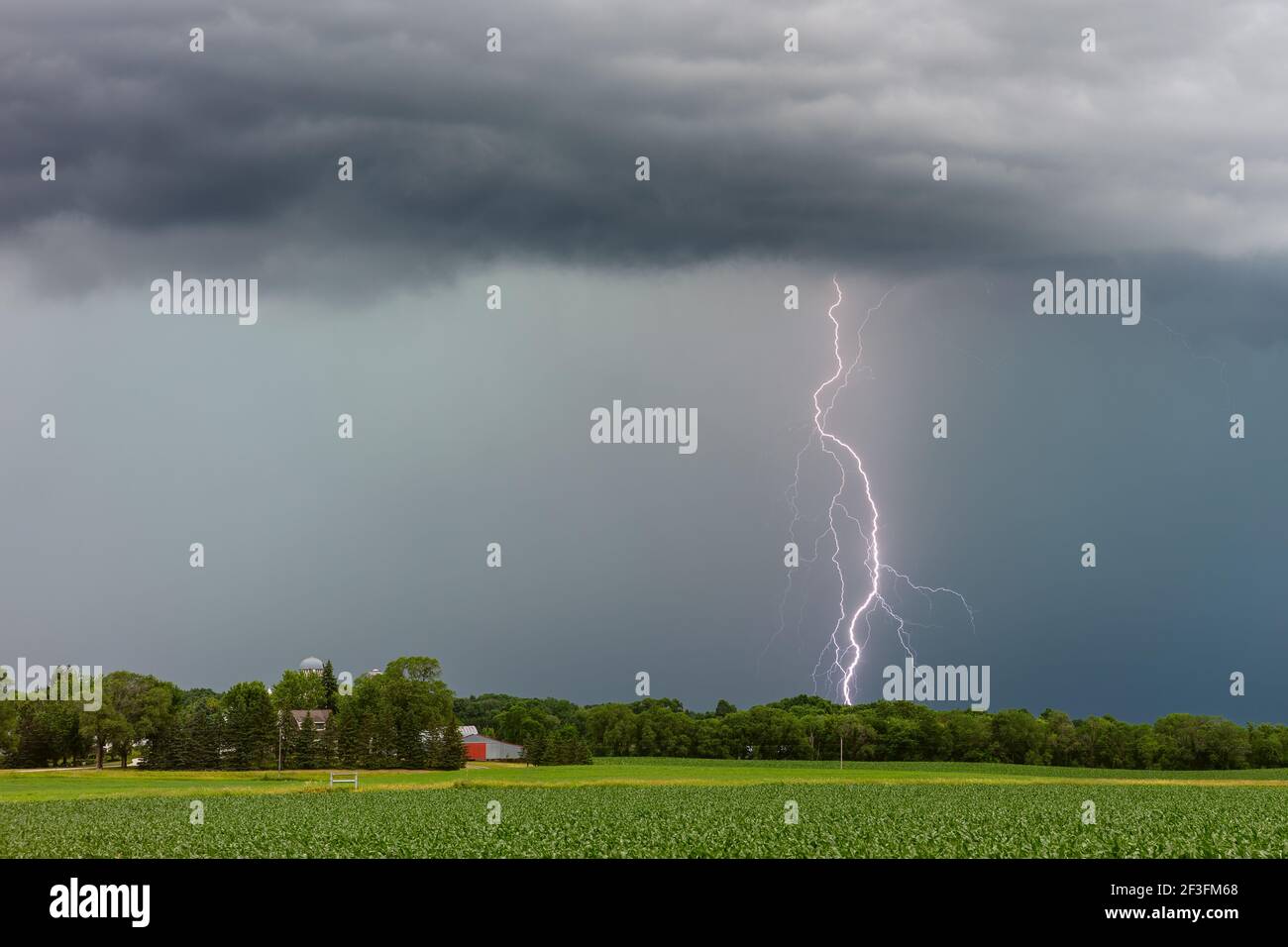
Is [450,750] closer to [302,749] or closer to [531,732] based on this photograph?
[302,749]

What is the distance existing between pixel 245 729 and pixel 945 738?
5666 cm

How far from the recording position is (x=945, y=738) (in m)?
100

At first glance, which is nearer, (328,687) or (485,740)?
(485,740)

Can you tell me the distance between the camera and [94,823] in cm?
3759

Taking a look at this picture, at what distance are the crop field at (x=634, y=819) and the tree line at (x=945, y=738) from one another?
127 feet

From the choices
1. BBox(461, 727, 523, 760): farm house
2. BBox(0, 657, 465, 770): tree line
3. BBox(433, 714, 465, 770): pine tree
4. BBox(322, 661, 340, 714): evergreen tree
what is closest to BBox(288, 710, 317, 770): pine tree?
BBox(0, 657, 465, 770): tree line

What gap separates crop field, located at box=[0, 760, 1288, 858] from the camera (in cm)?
2834

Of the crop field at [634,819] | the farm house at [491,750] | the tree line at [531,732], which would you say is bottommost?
the farm house at [491,750]

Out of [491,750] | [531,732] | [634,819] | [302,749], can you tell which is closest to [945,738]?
[531,732]

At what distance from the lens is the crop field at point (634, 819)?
28.3m

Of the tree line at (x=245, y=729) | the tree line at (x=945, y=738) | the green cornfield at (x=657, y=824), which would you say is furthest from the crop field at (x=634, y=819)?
the tree line at (x=945, y=738)

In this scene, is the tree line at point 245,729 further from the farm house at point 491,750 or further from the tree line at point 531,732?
the farm house at point 491,750
